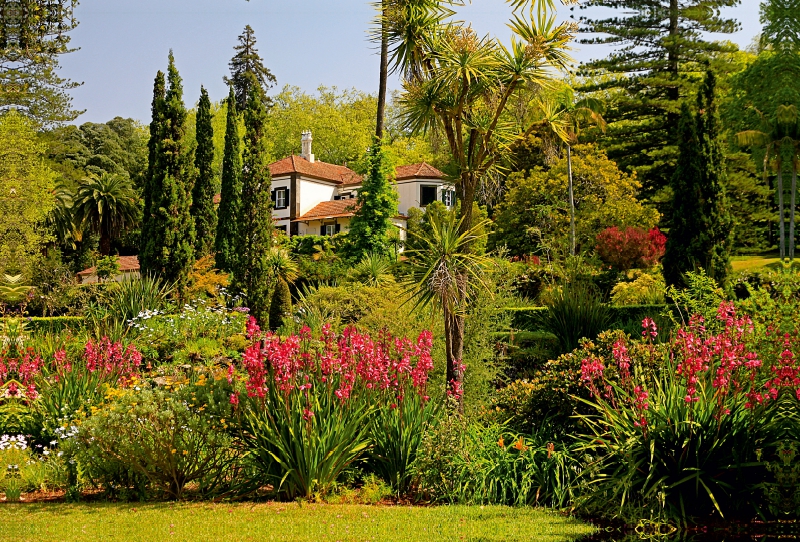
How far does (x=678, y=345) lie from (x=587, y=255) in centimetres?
2004

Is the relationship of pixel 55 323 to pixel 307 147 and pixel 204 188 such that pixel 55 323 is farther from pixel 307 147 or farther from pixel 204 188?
pixel 307 147

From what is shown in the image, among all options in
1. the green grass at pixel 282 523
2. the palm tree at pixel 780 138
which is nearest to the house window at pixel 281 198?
the palm tree at pixel 780 138

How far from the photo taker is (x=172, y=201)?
68.4ft

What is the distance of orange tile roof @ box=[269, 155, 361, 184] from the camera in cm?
4469

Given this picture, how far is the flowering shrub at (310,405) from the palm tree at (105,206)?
3326 cm

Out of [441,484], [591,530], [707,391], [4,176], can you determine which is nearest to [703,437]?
[707,391]

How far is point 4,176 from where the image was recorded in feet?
98.8

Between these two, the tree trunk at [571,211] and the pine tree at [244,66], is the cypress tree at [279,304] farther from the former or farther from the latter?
the pine tree at [244,66]

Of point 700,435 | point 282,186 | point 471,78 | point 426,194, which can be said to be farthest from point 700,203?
point 282,186

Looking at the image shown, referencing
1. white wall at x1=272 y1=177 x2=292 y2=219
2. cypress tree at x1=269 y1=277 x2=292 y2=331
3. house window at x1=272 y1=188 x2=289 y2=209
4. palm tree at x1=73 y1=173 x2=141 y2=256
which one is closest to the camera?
cypress tree at x1=269 y1=277 x2=292 y2=331

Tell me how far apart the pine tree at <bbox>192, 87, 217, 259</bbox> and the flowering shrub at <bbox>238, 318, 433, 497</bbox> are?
78.8ft

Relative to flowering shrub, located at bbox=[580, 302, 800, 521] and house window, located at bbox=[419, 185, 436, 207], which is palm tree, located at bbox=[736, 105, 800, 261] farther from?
flowering shrub, located at bbox=[580, 302, 800, 521]

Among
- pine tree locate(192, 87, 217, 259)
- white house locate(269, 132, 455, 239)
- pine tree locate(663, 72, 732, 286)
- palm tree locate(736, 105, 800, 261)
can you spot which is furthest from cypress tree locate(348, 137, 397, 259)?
palm tree locate(736, 105, 800, 261)

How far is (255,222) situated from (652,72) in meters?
20.1
